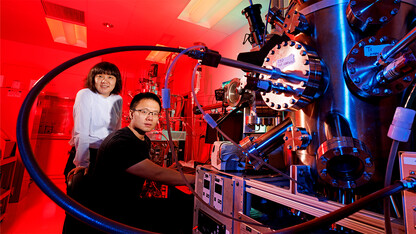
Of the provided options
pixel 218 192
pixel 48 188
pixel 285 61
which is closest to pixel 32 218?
pixel 218 192

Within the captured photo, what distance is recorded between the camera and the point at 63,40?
359 cm

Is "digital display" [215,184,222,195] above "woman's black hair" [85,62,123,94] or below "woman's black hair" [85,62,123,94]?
below

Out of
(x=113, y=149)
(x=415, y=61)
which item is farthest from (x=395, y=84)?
(x=113, y=149)

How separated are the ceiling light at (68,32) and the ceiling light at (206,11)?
5.50 ft

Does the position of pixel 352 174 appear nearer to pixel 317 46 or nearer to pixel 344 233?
pixel 344 233

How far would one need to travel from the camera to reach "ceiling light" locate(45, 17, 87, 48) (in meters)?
3.10

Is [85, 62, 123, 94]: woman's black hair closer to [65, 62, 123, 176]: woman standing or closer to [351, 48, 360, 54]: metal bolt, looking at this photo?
[65, 62, 123, 176]: woman standing

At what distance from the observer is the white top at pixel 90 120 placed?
1557mm

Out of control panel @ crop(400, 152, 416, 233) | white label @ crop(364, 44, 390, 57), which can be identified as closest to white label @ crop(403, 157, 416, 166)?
control panel @ crop(400, 152, 416, 233)

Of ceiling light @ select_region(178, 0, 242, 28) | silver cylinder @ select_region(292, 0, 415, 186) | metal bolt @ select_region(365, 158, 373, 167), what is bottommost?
metal bolt @ select_region(365, 158, 373, 167)

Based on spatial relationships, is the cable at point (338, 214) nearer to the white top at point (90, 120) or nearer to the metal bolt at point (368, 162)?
the metal bolt at point (368, 162)

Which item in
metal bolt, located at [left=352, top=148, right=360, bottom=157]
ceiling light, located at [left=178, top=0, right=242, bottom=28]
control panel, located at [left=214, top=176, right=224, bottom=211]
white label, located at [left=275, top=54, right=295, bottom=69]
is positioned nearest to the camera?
metal bolt, located at [left=352, top=148, right=360, bottom=157]

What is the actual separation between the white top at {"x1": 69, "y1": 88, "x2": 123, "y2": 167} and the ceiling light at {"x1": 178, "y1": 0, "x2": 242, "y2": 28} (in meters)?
1.44

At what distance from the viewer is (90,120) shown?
1642 mm
